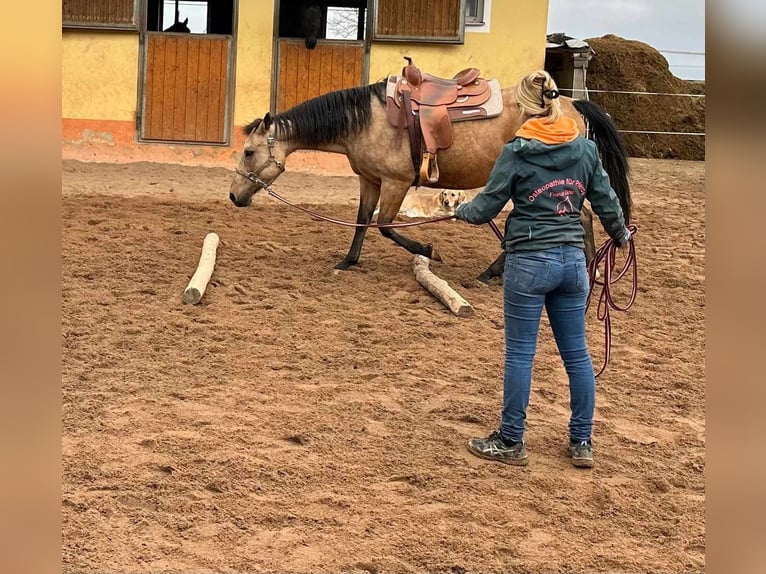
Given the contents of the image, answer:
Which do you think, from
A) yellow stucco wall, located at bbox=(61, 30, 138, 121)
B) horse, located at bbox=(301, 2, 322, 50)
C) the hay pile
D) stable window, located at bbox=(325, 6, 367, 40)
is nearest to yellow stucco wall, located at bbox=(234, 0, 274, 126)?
horse, located at bbox=(301, 2, 322, 50)

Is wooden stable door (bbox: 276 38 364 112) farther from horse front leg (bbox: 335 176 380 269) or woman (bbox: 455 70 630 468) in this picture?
woman (bbox: 455 70 630 468)

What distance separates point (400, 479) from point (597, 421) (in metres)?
1.31

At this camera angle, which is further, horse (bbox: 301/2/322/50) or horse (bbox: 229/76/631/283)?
horse (bbox: 301/2/322/50)

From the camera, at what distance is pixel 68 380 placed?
4105 millimetres

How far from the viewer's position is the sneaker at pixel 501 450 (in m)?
3.35

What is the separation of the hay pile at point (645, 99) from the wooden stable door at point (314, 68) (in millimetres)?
8953

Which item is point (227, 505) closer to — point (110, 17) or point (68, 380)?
point (68, 380)

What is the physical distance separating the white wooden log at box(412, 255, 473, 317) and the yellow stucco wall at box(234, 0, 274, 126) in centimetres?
500

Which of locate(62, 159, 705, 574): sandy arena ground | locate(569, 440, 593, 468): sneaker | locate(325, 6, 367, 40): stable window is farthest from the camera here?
locate(325, 6, 367, 40): stable window

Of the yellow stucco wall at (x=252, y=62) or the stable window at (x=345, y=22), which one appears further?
the stable window at (x=345, y=22)

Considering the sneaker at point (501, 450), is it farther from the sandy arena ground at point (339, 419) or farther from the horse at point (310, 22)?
the horse at point (310, 22)

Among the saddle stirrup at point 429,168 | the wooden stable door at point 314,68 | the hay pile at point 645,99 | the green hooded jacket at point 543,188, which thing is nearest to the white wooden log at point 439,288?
the saddle stirrup at point 429,168

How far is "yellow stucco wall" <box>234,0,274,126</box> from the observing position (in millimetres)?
10141

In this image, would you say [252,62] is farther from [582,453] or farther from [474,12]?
[582,453]
